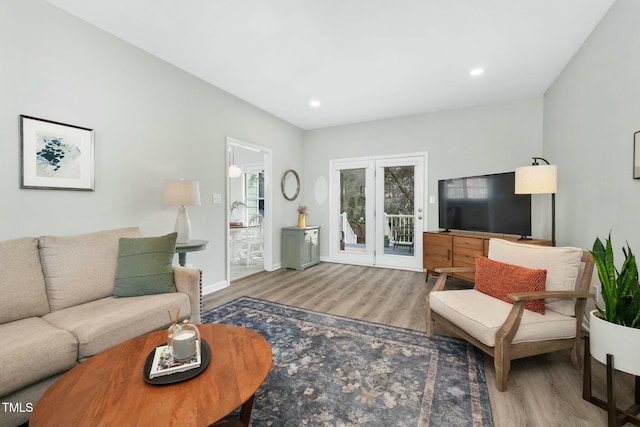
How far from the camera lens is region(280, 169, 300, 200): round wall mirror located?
5.12 metres

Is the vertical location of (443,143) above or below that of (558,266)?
above

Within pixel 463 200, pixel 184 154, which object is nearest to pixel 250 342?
pixel 184 154

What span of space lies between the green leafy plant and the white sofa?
268 centimetres

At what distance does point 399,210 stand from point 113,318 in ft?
14.0

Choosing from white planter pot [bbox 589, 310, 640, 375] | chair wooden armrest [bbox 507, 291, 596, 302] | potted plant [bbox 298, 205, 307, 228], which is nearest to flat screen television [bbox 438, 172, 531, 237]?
chair wooden armrest [bbox 507, 291, 596, 302]

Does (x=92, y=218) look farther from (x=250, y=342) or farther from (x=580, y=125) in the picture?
(x=580, y=125)

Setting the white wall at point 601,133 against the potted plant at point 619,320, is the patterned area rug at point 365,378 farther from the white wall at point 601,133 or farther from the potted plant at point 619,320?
the white wall at point 601,133

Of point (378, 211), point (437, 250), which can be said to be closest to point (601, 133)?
point (437, 250)

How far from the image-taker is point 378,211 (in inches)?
201

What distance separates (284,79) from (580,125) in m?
3.25

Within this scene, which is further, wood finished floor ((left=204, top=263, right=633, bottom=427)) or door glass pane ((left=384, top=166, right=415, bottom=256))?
door glass pane ((left=384, top=166, right=415, bottom=256))

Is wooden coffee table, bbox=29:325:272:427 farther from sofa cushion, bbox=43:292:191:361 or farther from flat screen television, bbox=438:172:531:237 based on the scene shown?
flat screen television, bbox=438:172:531:237

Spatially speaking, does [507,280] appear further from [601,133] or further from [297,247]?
[297,247]

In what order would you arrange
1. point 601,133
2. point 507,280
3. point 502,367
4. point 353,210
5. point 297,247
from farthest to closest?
point 353,210
point 297,247
point 601,133
point 507,280
point 502,367
